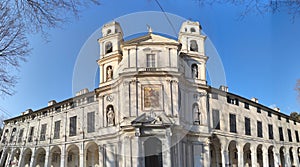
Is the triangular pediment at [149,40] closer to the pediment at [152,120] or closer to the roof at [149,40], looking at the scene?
the roof at [149,40]

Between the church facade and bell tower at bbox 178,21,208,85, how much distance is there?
85mm

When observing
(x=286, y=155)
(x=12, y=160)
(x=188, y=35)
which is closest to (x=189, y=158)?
(x=188, y=35)

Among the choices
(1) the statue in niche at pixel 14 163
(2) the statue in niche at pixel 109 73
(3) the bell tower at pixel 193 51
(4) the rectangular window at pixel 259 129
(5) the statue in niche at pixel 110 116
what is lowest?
(1) the statue in niche at pixel 14 163

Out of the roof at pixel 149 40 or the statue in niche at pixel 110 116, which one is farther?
the statue in niche at pixel 110 116

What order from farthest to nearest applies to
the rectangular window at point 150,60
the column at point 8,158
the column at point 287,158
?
the column at point 8,158
the column at point 287,158
the rectangular window at point 150,60

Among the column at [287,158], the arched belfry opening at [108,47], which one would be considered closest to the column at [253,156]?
the column at [287,158]

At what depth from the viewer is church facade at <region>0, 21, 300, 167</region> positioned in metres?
22.9

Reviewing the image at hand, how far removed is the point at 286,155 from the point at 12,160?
99.3ft

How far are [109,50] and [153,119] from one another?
329 inches

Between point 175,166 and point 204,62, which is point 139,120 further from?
point 204,62

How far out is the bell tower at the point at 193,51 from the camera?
27422mm

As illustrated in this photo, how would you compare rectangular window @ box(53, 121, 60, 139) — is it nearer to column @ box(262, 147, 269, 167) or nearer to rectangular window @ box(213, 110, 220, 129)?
rectangular window @ box(213, 110, 220, 129)

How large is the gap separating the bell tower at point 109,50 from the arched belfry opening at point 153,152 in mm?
6923

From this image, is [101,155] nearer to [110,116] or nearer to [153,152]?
[110,116]
